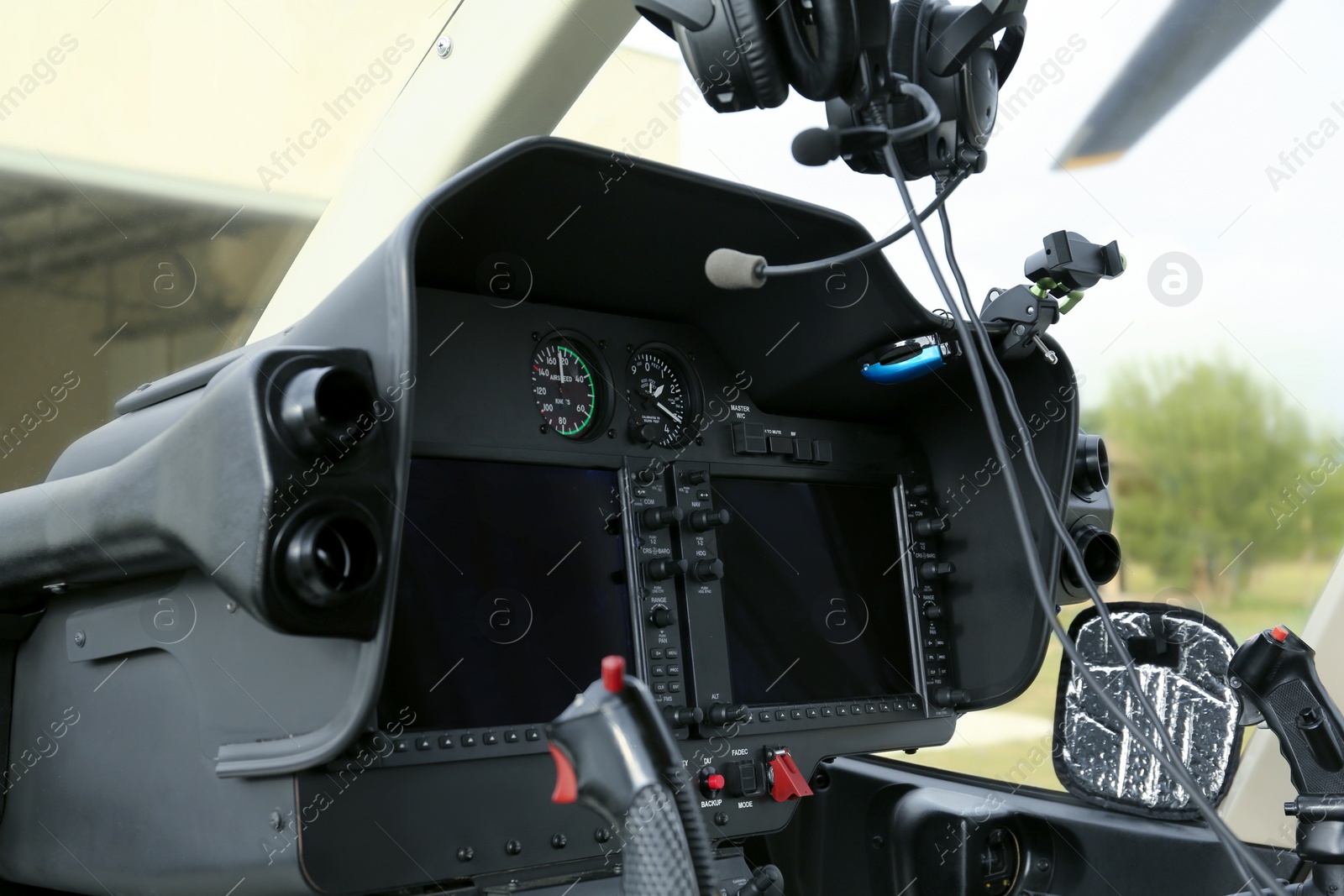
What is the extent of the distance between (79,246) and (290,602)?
1.62 meters

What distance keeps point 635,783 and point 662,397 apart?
110 cm

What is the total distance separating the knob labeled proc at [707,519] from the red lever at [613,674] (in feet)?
2.99

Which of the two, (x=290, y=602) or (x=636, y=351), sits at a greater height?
(x=636, y=351)

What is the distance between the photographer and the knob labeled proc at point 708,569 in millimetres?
1615

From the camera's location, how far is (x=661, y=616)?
5.22 feet

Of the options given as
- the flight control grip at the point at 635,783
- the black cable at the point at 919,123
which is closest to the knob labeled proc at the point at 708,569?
the black cable at the point at 919,123

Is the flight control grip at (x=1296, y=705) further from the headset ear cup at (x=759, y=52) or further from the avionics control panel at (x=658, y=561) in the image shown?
the headset ear cup at (x=759, y=52)

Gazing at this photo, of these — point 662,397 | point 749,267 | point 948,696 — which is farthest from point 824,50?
point 948,696

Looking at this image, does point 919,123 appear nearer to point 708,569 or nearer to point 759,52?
point 759,52

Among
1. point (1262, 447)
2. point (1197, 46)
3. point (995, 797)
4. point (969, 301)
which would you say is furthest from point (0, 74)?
point (1262, 447)

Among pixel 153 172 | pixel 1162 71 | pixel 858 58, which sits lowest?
pixel 858 58

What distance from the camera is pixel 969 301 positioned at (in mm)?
1026

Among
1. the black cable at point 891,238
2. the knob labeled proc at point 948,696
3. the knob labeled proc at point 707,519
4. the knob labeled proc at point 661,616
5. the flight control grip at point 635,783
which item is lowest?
the flight control grip at point 635,783

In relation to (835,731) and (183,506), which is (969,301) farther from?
(835,731)
